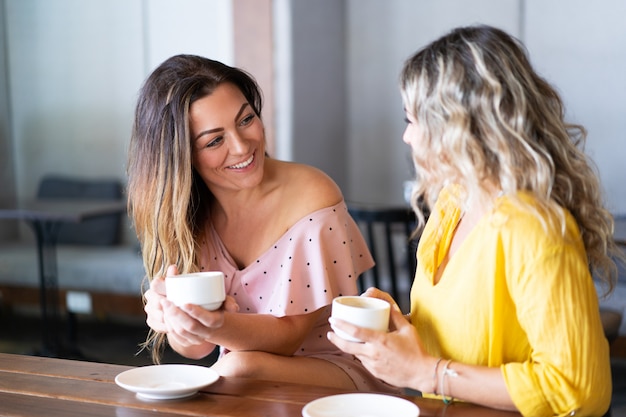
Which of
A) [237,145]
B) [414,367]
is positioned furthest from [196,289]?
[237,145]

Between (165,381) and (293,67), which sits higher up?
(293,67)

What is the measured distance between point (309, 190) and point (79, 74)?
3562 mm

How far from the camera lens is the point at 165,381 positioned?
4.84ft

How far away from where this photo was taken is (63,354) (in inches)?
158

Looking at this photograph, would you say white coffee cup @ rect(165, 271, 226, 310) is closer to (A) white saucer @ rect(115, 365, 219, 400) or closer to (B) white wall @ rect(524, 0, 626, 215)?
(A) white saucer @ rect(115, 365, 219, 400)

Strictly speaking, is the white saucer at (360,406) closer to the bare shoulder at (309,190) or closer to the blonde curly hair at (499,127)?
the blonde curly hair at (499,127)

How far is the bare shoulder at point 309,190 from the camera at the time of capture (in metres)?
1.99

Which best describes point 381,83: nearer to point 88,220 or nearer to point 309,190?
point 88,220

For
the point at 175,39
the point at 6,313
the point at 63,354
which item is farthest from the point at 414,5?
the point at 6,313

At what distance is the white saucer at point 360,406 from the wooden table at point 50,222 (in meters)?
2.62

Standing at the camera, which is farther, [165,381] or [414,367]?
[165,381]

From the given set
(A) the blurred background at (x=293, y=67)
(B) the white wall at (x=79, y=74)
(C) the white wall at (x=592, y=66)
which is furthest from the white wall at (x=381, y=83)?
(B) the white wall at (x=79, y=74)

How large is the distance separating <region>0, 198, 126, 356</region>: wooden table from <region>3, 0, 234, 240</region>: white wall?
947 mm

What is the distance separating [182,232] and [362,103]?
3.26m
